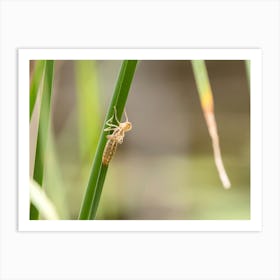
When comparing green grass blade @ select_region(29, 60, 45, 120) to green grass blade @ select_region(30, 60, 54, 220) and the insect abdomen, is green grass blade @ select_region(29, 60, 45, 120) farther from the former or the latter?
the insect abdomen

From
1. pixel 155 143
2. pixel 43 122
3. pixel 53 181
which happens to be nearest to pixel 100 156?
pixel 43 122

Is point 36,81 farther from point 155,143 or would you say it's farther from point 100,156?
point 155,143

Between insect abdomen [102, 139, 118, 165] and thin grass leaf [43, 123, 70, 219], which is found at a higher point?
insect abdomen [102, 139, 118, 165]

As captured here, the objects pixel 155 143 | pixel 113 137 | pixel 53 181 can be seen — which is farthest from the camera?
pixel 155 143

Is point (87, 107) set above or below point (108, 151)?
above

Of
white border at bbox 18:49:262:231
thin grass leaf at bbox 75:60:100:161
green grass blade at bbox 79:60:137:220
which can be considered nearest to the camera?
green grass blade at bbox 79:60:137:220

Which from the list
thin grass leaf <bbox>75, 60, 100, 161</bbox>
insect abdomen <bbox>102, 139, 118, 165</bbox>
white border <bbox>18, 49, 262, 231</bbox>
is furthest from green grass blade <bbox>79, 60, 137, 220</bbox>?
white border <bbox>18, 49, 262, 231</bbox>

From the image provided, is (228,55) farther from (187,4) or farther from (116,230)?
(116,230)
